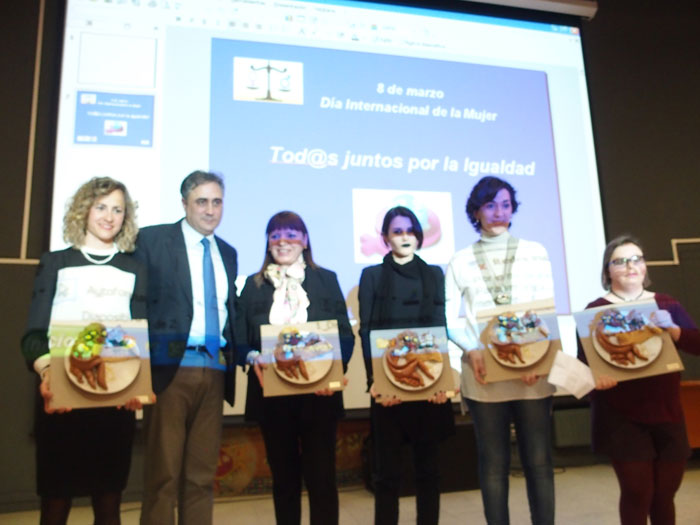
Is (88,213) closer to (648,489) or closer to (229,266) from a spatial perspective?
(229,266)

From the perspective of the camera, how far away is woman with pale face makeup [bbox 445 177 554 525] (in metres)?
1.92

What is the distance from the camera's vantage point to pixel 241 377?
306cm

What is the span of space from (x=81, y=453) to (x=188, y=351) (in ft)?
1.42

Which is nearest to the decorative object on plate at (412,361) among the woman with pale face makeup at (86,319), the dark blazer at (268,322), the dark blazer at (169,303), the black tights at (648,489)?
the dark blazer at (268,322)

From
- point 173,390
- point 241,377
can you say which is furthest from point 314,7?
point 173,390

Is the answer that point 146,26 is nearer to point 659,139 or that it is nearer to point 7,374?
point 7,374

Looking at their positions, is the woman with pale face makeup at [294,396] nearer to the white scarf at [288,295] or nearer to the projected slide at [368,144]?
the white scarf at [288,295]

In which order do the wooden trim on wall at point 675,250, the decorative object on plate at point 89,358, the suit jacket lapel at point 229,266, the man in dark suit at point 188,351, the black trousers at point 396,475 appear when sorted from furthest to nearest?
the wooden trim on wall at point 675,250 → the suit jacket lapel at point 229,266 → the black trousers at point 396,475 → the man in dark suit at point 188,351 → the decorative object on plate at point 89,358

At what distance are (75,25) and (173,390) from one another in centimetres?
214

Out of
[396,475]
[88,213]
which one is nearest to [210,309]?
[88,213]

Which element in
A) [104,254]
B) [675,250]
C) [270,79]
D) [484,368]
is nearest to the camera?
[104,254]

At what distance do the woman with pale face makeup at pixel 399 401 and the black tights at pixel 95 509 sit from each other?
0.84 m

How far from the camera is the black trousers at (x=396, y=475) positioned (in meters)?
1.91

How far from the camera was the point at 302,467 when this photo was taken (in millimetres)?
1905
